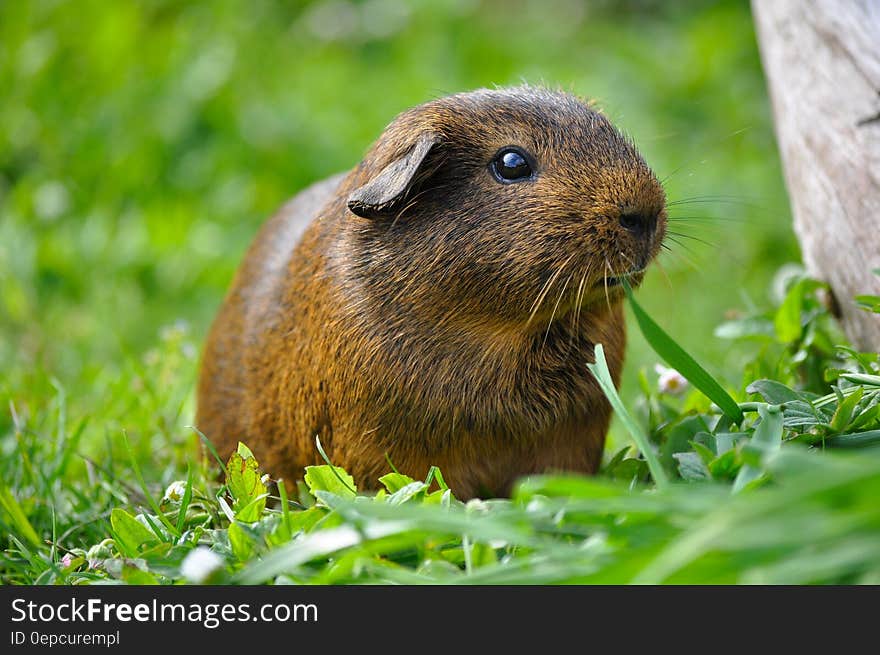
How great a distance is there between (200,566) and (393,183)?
4.71ft

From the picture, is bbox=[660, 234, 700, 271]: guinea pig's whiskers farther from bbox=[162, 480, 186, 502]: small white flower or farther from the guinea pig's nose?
bbox=[162, 480, 186, 502]: small white flower

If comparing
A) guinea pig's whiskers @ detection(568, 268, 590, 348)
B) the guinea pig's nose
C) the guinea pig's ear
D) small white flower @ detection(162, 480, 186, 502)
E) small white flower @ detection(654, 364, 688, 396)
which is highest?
the guinea pig's ear

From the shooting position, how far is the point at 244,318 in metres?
4.50

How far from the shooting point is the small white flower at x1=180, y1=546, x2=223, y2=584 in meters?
2.52

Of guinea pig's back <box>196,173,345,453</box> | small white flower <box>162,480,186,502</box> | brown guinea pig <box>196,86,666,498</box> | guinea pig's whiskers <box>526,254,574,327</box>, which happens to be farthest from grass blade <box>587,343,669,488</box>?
guinea pig's back <box>196,173,345,453</box>

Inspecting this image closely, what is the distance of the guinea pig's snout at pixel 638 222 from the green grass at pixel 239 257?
40cm

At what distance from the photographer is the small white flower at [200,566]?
2.52 m

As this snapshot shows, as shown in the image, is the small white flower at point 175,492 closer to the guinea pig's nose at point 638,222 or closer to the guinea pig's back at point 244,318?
the guinea pig's back at point 244,318

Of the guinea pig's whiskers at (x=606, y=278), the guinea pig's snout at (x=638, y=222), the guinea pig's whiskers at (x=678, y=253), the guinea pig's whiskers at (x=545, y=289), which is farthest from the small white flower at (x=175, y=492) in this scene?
the guinea pig's whiskers at (x=678, y=253)

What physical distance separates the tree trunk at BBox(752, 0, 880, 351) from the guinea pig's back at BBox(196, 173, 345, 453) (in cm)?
194

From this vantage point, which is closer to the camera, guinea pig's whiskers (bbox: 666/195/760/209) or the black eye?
the black eye

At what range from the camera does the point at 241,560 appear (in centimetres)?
283

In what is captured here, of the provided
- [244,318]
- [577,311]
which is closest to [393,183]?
[577,311]
